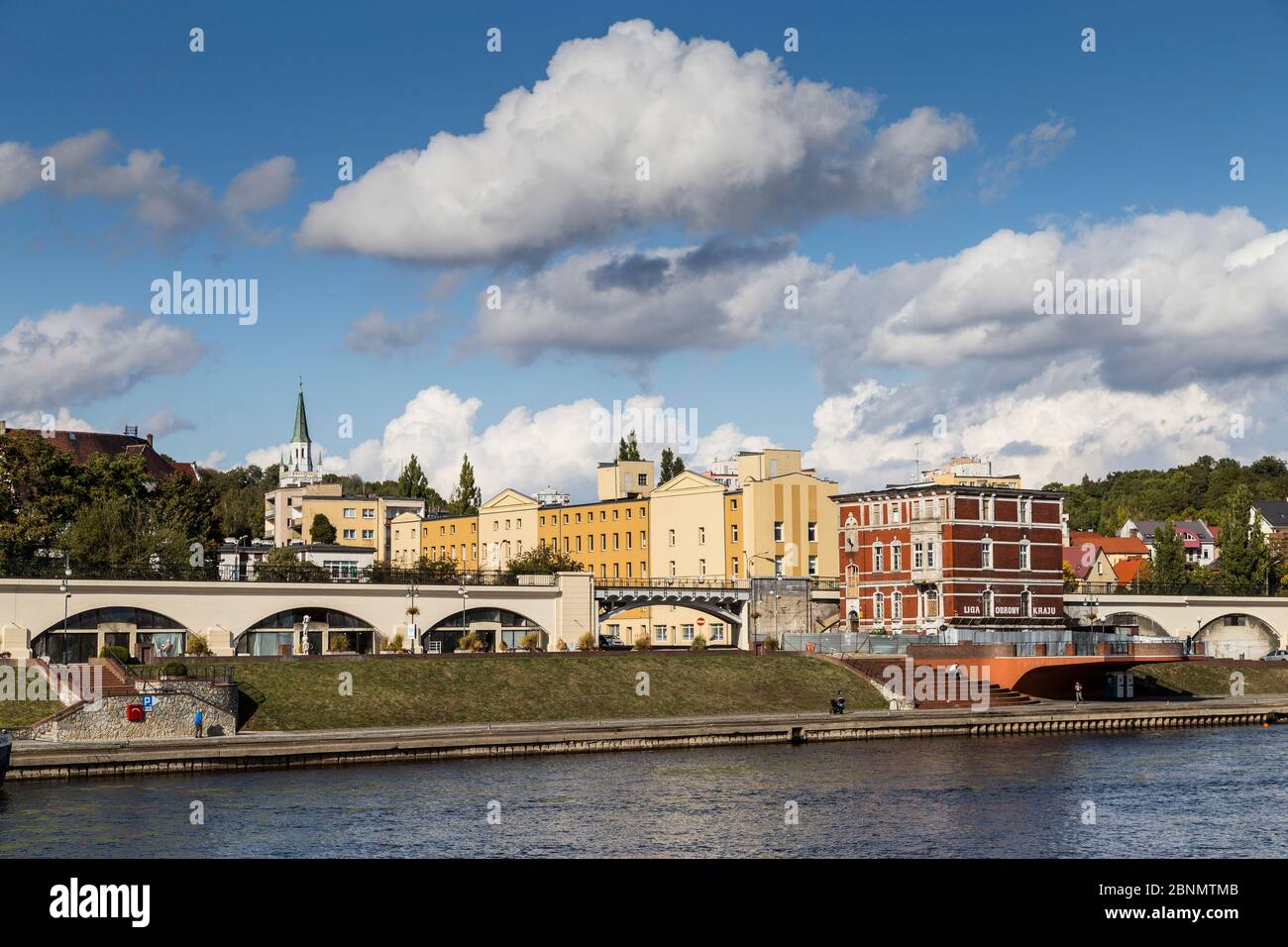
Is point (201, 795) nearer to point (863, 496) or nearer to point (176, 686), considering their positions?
point (176, 686)

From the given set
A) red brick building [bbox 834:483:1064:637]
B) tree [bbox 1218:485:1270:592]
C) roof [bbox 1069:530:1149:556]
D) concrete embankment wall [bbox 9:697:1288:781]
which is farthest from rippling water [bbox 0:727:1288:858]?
roof [bbox 1069:530:1149:556]

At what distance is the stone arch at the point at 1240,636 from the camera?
423 feet

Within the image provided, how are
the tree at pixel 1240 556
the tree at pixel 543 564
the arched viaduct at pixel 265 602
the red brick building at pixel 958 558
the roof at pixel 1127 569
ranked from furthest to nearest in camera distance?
the roof at pixel 1127 569, the tree at pixel 1240 556, the tree at pixel 543 564, the red brick building at pixel 958 558, the arched viaduct at pixel 265 602

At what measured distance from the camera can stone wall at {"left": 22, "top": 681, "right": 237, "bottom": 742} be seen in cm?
6256

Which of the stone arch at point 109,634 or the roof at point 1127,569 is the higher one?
the roof at point 1127,569

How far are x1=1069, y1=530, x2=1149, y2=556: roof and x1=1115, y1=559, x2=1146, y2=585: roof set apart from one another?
2.88 m

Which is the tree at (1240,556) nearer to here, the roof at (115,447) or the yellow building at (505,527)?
the yellow building at (505,527)

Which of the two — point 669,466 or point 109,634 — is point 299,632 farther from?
point 669,466

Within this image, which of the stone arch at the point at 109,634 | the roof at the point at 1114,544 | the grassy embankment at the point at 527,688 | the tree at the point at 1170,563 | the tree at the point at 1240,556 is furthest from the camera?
the roof at the point at 1114,544

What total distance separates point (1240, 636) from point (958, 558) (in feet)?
152

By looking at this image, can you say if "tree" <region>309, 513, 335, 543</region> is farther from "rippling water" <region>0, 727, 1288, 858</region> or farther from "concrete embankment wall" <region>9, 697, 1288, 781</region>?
"rippling water" <region>0, 727, 1288, 858</region>

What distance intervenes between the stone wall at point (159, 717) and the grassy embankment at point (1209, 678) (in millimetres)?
65684

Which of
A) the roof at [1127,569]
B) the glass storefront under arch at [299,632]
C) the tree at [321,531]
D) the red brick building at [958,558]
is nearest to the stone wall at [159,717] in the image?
the glass storefront under arch at [299,632]
